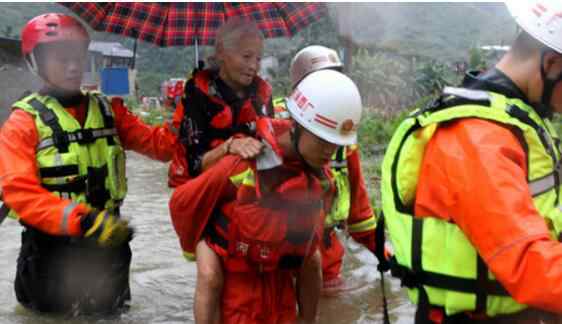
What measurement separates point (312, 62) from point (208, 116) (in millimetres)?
1202

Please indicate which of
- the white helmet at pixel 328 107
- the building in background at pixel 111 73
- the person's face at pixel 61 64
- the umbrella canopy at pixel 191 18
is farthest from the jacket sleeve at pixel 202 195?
the building in background at pixel 111 73

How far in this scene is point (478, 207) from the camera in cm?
176

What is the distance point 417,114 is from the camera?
2125mm

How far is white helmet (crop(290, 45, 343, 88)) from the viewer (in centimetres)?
474

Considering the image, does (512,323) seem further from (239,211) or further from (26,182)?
(26,182)

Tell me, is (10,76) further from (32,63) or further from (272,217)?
(272,217)

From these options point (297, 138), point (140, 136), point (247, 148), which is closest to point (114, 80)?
Result: point (140, 136)

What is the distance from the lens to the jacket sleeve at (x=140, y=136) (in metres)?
4.39

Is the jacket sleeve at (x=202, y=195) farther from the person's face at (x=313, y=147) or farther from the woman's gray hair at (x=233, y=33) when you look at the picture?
the woman's gray hair at (x=233, y=33)

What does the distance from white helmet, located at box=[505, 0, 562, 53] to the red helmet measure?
2.79m

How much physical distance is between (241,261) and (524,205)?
1.58 metres

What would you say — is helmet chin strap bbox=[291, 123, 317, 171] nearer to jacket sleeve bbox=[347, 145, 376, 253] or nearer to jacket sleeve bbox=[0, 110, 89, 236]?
jacket sleeve bbox=[347, 145, 376, 253]

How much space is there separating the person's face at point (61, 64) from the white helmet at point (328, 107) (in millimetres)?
1800

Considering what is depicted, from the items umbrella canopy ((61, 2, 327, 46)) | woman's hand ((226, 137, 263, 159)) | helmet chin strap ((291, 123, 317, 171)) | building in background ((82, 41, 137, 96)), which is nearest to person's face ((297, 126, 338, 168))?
helmet chin strap ((291, 123, 317, 171))
